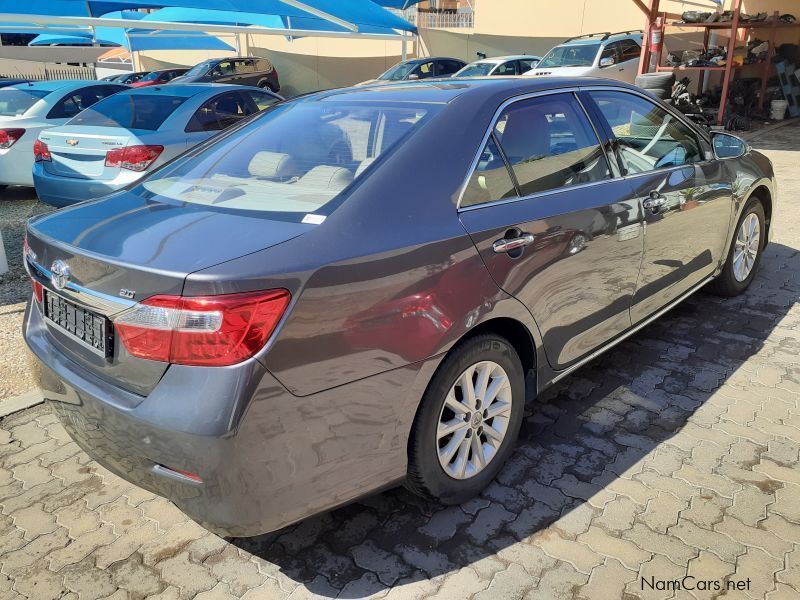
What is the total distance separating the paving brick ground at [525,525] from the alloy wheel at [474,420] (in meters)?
0.21

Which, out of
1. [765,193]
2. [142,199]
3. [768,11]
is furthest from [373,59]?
[142,199]

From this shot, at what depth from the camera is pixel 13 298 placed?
511cm

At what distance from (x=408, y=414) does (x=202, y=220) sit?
97cm

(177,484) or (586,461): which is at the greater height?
(177,484)

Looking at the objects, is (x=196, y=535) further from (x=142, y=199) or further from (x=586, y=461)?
(x=586, y=461)

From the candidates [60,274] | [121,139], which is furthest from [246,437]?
[121,139]

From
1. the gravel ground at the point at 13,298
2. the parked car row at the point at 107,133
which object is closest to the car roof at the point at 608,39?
the parked car row at the point at 107,133

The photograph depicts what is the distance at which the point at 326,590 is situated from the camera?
2.31 m

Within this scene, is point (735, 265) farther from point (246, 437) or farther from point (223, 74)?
point (223, 74)

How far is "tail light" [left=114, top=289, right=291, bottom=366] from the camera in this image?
188 centimetres

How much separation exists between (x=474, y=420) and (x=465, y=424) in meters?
0.05

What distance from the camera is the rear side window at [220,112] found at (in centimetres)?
705

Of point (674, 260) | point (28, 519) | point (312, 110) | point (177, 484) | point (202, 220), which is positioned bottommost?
point (28, 519)

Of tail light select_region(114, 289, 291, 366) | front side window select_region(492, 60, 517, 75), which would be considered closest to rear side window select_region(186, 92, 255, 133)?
tail light select_region(114, 289, 291, 366)
